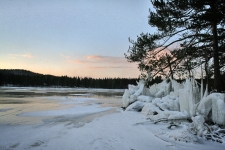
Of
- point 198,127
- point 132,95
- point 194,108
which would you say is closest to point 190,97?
point 194,108

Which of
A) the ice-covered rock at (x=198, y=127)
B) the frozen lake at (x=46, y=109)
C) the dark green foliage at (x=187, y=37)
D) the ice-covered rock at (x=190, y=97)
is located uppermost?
the dark green foliage at (x=187, y=37)

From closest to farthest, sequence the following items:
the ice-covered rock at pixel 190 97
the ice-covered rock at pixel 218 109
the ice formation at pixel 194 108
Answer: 1. the ice formation at pixel 194 108
2. the ice-covered rock at pixel 218 109
3. the ice-covered rock at pixel 190 97

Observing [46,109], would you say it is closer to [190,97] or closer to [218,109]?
[190,97]

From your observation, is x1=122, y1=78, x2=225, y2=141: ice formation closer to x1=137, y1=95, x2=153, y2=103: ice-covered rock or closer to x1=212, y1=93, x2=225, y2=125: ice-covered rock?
x1=212, y1=93, x2=225, y2=125: ice-covered rock

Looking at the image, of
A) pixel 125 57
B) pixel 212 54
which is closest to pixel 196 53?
pixel 212 54

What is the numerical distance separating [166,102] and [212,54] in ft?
11.4

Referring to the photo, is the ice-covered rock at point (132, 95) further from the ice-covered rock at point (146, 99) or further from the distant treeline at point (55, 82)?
the distant treeline at point (55, 82)

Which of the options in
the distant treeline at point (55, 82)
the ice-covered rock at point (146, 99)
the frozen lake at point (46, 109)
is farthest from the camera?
the distant treeline at point (55, 82)

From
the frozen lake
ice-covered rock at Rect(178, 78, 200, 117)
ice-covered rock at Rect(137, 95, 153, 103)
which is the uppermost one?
ice-covered rock at Rect(178, 78, 200, 117)

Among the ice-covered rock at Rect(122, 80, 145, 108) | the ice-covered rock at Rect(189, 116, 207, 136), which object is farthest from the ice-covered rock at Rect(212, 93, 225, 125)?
the ice-covered rock at Rect(122, 80, 145, 108)

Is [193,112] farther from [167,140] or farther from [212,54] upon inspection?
[212,54]

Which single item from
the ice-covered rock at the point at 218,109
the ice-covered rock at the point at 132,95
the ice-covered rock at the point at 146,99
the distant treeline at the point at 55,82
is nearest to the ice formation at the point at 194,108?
the ice-covered rock at the point at 218,109

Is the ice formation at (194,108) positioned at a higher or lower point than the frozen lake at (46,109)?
higher

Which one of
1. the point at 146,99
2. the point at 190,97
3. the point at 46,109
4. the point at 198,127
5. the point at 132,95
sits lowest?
the point at 46,109
